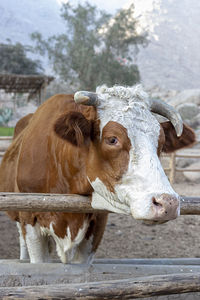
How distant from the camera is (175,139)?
2.48 m

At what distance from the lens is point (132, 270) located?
2365mm

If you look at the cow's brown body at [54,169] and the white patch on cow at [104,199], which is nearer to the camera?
the white patch on cow at [104,199]

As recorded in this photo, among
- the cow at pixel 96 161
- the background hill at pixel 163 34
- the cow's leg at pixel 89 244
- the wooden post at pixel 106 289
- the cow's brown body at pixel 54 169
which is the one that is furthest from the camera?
the background hill at pixel 163 34

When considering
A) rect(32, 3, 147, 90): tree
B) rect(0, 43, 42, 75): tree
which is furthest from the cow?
rect(0, 43, 42, 75): tree

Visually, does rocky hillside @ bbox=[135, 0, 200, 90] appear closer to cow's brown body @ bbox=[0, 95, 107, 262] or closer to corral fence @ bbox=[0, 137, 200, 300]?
cow's brown body @ bbox=[0, 95, 107, 262]

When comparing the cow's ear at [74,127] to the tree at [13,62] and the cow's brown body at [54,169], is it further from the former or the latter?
the tree at [13,62]

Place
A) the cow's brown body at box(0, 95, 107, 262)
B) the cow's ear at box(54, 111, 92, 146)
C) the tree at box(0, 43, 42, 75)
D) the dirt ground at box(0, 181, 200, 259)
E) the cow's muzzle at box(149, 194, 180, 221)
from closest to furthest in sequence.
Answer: the cow's muzzle at box(149, 194, 180, 221) → the cow's ear at box(54, 111, 92, 146) → the cow's brown body at box(0, 95, 107, 262) → the dirt ground at box(0, 181, 200, 259) → the tree at box(0, 43, 42, 75)

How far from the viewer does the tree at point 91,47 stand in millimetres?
25984

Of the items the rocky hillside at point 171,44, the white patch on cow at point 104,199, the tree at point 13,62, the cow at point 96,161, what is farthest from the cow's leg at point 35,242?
the rocky hillside at point 171,44

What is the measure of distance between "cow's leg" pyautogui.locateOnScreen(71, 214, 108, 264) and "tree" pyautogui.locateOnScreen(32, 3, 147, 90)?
75.2ft

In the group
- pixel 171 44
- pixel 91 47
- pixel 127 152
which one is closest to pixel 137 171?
pixel 127 152

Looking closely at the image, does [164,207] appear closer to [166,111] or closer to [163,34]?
[166,111]

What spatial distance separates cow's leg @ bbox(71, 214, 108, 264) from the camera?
8.99ft

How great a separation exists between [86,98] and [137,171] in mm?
545
